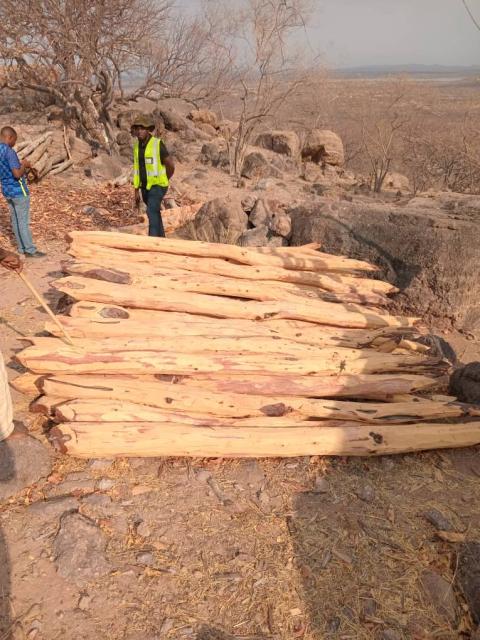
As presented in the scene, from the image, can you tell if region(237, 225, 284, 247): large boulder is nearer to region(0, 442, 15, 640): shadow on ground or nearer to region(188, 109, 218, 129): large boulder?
region(0, 442, 15, 640): shadow on ground

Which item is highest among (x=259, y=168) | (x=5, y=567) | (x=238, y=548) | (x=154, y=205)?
(x=154, y=205)

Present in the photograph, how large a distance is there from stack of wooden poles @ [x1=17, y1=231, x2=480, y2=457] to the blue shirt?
236cm

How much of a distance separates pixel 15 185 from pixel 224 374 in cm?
471

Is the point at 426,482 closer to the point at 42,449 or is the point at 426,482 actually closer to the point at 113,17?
the point at 42,449

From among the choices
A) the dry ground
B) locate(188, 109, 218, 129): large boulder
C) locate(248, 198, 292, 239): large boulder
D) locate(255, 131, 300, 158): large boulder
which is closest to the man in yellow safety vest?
locate(248, 198, 292, 239): large boulder

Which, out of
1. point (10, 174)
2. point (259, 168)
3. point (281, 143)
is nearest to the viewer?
point (10, 174)

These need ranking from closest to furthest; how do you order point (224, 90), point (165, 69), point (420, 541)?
point (420, 541) → point (165, 69) → point (224, 90)

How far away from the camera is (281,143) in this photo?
682 inches

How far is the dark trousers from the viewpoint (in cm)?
687

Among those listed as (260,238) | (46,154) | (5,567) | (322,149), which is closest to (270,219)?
(260,238)

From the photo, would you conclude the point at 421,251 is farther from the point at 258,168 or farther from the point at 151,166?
the point at 258,168

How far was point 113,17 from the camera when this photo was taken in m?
12.2

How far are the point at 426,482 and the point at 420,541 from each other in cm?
60

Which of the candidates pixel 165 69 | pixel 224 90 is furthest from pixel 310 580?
pixel 224 90
